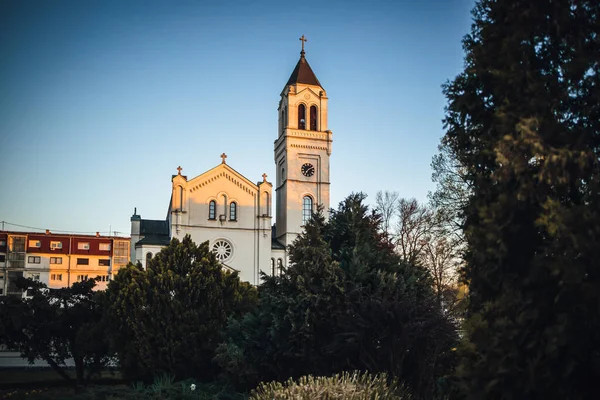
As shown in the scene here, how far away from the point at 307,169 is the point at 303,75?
933cm

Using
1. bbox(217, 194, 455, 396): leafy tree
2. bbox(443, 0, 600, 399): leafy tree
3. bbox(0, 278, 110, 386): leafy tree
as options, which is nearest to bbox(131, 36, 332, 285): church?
bbox(0, 278, 110, 386): leafy tree

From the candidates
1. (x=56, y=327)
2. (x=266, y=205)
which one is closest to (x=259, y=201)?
(x=266, y=205)

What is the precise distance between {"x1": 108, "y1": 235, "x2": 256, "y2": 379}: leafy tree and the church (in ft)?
77.8

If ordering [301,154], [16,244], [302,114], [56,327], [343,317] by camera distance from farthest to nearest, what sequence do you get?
[16,244], [302,114], [301,154], [56,327], [343,317]

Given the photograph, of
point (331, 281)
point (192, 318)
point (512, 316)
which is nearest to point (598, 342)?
point (512, 316)

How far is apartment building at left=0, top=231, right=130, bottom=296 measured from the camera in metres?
73.8

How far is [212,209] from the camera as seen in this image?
48.3m

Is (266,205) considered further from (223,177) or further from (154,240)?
(154,240)

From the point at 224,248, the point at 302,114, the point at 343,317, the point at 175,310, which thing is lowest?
the point at 343,317

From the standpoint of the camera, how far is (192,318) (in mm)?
19812

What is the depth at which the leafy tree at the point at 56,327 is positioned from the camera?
2239 cm

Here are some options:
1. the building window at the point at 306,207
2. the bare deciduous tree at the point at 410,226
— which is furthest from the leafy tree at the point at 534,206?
the building window at the point at 306,207

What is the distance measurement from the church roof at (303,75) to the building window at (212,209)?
545 inches

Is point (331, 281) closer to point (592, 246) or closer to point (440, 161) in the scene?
point (592, 246)
